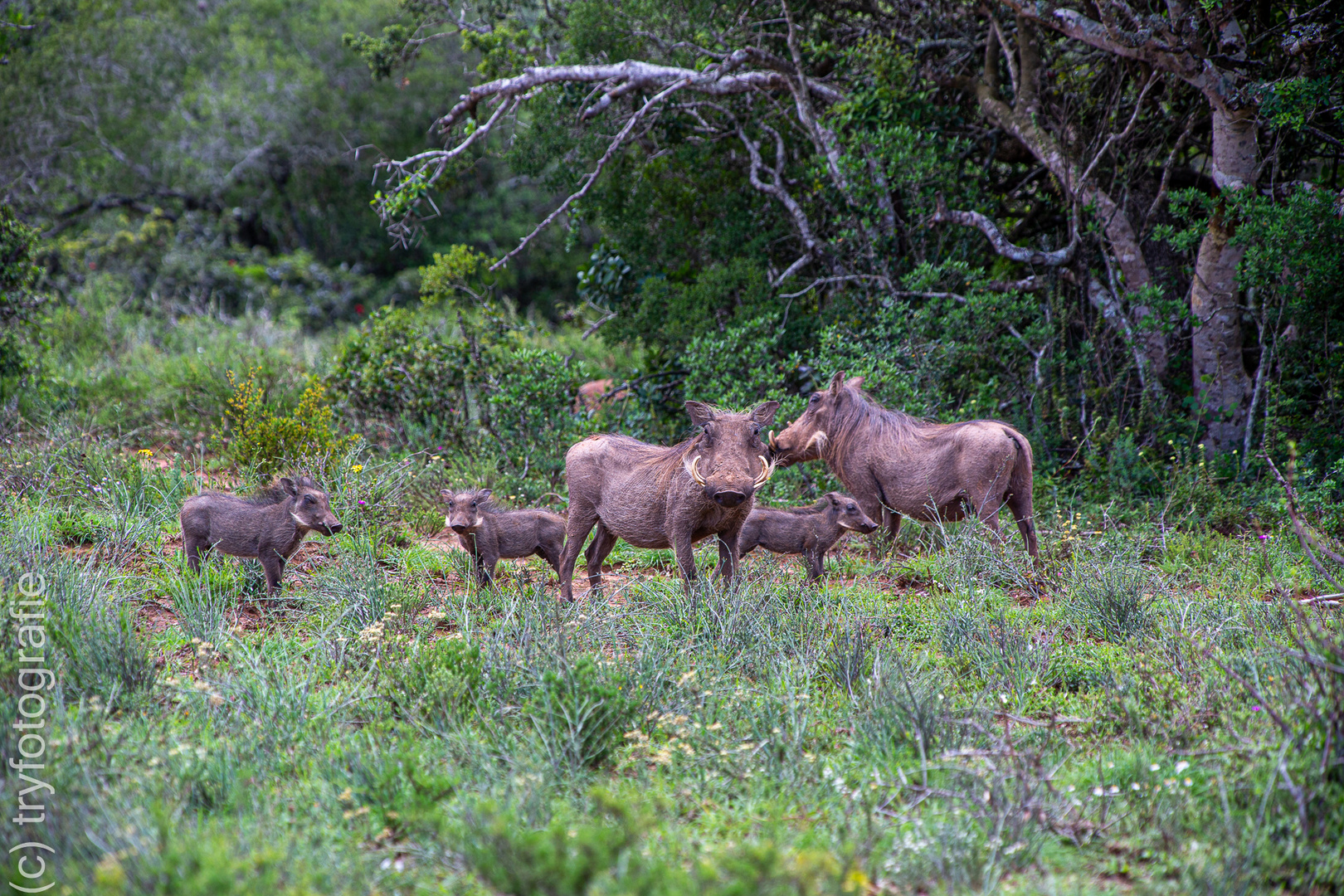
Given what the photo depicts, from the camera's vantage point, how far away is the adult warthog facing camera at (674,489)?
4469 millimetres

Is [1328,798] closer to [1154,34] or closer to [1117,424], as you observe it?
[1117,424]

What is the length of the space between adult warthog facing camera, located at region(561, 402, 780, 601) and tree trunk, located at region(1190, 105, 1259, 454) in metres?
4.16

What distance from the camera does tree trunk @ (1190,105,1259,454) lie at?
22.2 ft

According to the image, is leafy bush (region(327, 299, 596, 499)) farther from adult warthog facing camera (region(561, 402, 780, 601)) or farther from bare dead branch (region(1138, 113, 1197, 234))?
bare dead branch (region(1138, 113, 1197, 234))

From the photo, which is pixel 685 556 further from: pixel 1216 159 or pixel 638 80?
pixel 1216 159

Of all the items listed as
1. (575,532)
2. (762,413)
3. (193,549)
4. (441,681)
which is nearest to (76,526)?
(193,549)

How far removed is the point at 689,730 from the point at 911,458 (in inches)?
108

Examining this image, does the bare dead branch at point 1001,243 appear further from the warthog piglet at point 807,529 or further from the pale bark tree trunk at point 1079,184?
the warthog piglet at point 807,529

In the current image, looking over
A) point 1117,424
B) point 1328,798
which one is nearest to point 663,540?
point 1328,798

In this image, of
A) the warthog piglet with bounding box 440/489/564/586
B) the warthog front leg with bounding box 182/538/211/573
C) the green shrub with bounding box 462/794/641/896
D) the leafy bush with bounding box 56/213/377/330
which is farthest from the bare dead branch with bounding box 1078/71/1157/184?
the leafy bush with bounding box 56/213/377/330

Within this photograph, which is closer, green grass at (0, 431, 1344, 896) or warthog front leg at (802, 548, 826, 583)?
green grass at (0, 431, 1344, 896)

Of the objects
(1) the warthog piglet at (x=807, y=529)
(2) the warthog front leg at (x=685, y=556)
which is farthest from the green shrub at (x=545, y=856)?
(1) the warthog piglet at (x=807, y=529)

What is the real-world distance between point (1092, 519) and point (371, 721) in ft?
16.1

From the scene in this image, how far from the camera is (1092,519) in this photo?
6270mm
